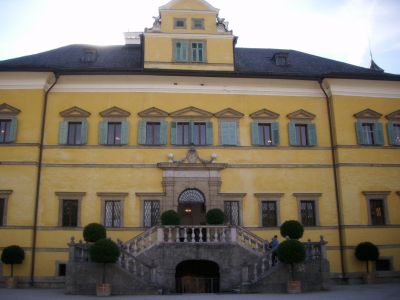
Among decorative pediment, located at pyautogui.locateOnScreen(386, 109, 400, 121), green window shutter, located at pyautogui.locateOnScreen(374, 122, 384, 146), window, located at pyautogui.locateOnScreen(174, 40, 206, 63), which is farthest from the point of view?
window, located at pyautogui.locateOnScreen(174, 40, 206, 63)

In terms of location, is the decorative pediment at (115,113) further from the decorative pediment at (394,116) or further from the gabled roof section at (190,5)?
the decorative pediment at (394,116)

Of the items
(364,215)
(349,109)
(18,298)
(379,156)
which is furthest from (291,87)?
(18,298)

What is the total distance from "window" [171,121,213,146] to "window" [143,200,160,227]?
381 centimetres

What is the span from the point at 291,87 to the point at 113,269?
619 inches

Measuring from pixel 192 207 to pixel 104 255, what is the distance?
25.7 ft

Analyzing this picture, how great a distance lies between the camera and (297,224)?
21938 mm

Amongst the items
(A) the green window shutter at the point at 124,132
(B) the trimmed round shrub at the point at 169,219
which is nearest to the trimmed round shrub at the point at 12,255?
(B) the trimmed round shrub at the point at 169,219

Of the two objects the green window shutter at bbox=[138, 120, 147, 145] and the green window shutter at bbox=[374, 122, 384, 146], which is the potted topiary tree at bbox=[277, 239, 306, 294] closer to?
the green window shutter at bbox=[138, 120, 147, 145]

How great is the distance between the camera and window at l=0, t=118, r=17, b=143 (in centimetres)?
2464

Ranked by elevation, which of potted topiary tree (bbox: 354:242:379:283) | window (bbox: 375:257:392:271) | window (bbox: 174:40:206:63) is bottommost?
window (bbox: 375:257:392:271)

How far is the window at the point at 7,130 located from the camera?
80.8ft

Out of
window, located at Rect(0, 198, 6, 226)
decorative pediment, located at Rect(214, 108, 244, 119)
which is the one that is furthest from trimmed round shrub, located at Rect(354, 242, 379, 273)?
window, located at Rect(0, 198, 6, 226)

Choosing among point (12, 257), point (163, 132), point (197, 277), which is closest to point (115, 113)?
point (163, 132)

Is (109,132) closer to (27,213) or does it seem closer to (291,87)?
(27,213)
